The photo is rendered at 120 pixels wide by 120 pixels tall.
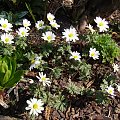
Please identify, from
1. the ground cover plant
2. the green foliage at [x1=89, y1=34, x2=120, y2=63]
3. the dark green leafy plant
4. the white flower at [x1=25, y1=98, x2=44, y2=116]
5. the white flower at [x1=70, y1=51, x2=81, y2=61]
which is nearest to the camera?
the white flower at [x1=25, y1=98, x2=44, y2=116]

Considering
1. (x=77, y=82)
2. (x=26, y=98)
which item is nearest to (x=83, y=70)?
(x=77, y=82)

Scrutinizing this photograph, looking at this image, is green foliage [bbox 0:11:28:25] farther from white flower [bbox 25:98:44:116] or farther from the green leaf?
white flower [bbox 25:98:44:116]

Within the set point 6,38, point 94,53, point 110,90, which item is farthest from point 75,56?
point 6,38

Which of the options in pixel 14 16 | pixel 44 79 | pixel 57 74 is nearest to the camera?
pixel 44 79

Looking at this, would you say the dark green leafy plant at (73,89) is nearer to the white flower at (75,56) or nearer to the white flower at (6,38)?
the white flower at (75,56)

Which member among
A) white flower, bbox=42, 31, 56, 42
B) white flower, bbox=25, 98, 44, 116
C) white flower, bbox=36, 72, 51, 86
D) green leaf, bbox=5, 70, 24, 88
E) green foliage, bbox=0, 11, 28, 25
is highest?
green foliage, bbox=0, 11, 28, 25

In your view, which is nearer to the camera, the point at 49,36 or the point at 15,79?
the point at 15,79

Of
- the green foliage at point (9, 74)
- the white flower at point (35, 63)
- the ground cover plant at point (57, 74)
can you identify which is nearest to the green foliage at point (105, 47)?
the ground cover plant at point (57, 74)

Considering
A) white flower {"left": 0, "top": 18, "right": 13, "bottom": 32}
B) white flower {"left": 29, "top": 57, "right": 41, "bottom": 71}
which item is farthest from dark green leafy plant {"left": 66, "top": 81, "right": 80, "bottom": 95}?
white flower {"left": 0, "top": 18, "right": 13, "bottom": 32}

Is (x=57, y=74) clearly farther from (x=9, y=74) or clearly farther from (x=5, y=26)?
(x=5, y=26)
